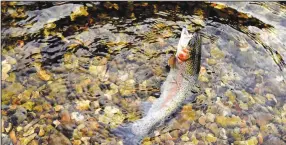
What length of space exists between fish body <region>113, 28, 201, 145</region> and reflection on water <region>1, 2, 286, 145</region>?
6.6 inches

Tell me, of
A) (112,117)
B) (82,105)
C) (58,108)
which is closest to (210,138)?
(112,117)

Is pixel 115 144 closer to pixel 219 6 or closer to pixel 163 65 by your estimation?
pixel 163 65

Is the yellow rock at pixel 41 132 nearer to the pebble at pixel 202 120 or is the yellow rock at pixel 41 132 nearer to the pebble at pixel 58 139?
the pebble at pixel 58 139

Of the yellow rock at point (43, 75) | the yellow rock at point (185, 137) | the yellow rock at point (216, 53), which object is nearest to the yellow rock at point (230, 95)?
the yellow rock at point (216, 53)

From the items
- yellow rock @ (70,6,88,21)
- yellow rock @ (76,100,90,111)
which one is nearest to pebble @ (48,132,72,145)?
yellow rock @ (76,100,90,111)

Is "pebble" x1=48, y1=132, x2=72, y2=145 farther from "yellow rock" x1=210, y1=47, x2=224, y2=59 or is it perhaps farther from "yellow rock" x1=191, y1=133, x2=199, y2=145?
"yellow rock" x1=210, y1=47, x2=224, y2=59

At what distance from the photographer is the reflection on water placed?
5754 millimetres

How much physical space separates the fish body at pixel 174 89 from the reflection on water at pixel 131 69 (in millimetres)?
166

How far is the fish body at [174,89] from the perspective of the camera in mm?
5516

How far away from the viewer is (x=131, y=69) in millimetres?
6441

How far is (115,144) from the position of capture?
5.51 m

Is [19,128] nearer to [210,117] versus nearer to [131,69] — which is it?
[131,69]

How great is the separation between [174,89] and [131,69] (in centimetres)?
86

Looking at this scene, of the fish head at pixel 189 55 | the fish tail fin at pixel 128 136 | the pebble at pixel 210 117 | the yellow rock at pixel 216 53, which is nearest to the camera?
the fish tail fin at pixel 128 136
